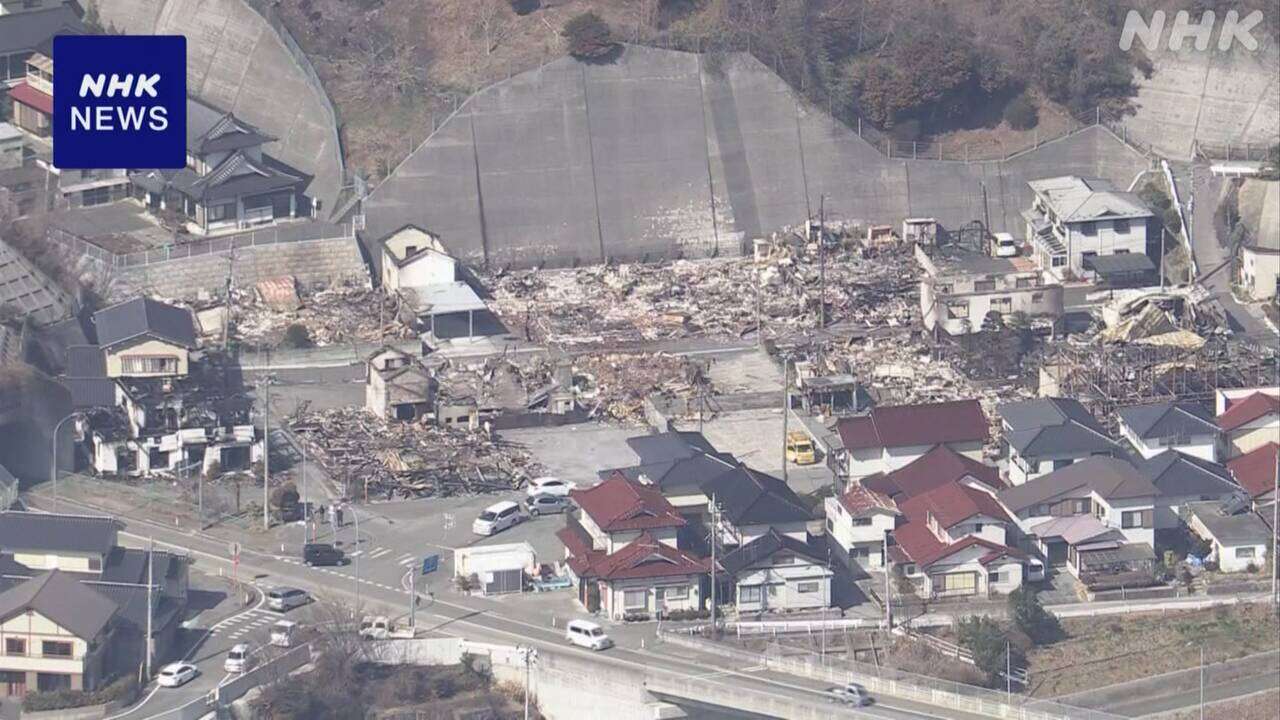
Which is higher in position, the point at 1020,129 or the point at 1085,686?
the point at 1020,129

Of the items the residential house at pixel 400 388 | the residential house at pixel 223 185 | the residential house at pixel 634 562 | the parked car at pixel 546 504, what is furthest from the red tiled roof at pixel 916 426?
the residential house at pixel 223 185

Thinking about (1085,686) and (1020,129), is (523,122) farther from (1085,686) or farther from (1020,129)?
(1085,686)

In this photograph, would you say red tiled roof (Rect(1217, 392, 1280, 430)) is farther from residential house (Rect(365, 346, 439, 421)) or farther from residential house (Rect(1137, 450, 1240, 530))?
residential house (Rect(365, 346, 439, 421))

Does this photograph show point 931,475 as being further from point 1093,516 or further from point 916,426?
point 1093,516

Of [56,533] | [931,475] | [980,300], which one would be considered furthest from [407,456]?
[980,300]

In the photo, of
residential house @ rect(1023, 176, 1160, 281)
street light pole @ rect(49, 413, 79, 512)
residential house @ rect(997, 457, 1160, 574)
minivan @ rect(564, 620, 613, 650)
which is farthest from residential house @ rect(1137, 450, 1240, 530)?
street light pole @ rect(49, 413, 79, 512)

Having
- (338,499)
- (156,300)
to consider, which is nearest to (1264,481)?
(338,499)
